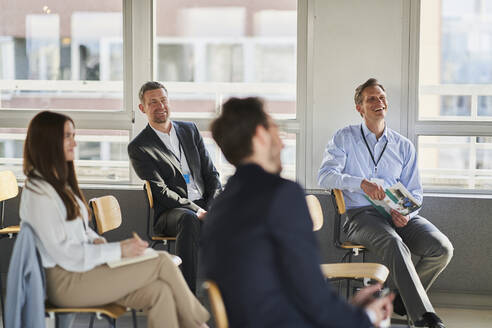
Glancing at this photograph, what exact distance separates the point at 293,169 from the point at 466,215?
1.26 metres

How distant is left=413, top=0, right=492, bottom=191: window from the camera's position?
4812mm

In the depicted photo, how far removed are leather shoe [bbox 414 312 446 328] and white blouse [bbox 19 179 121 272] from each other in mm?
1724

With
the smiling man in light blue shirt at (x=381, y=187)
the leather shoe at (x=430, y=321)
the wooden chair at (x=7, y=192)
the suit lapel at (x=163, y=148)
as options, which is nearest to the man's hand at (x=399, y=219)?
the smiling man in light blue shirt at (x=381, y=187)

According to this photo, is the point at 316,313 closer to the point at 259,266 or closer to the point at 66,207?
the point at 259,266

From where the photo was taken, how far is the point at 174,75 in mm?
5027

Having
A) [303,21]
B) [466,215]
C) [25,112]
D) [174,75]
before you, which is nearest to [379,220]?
[466,215]

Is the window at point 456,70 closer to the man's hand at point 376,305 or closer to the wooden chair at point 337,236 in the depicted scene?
the wooden chair at point 337,236

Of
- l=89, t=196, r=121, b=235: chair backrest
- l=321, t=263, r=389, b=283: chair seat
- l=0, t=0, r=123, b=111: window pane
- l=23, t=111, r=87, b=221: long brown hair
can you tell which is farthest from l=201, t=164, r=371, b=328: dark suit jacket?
l=0, t=0, r=123, b=111: window pane

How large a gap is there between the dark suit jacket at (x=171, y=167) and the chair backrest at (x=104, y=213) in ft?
2.09

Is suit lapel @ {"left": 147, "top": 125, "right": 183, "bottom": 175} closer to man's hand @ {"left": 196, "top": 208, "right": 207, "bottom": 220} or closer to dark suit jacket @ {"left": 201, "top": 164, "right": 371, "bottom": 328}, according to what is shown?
man's hand @ {"left": 196, "top": 208, "right": 207, "bottom": 220}

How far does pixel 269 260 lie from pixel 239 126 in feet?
1.33

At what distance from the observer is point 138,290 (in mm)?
2881

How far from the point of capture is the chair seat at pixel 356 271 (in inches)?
125

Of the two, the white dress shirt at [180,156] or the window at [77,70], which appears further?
the window at [77,70]
